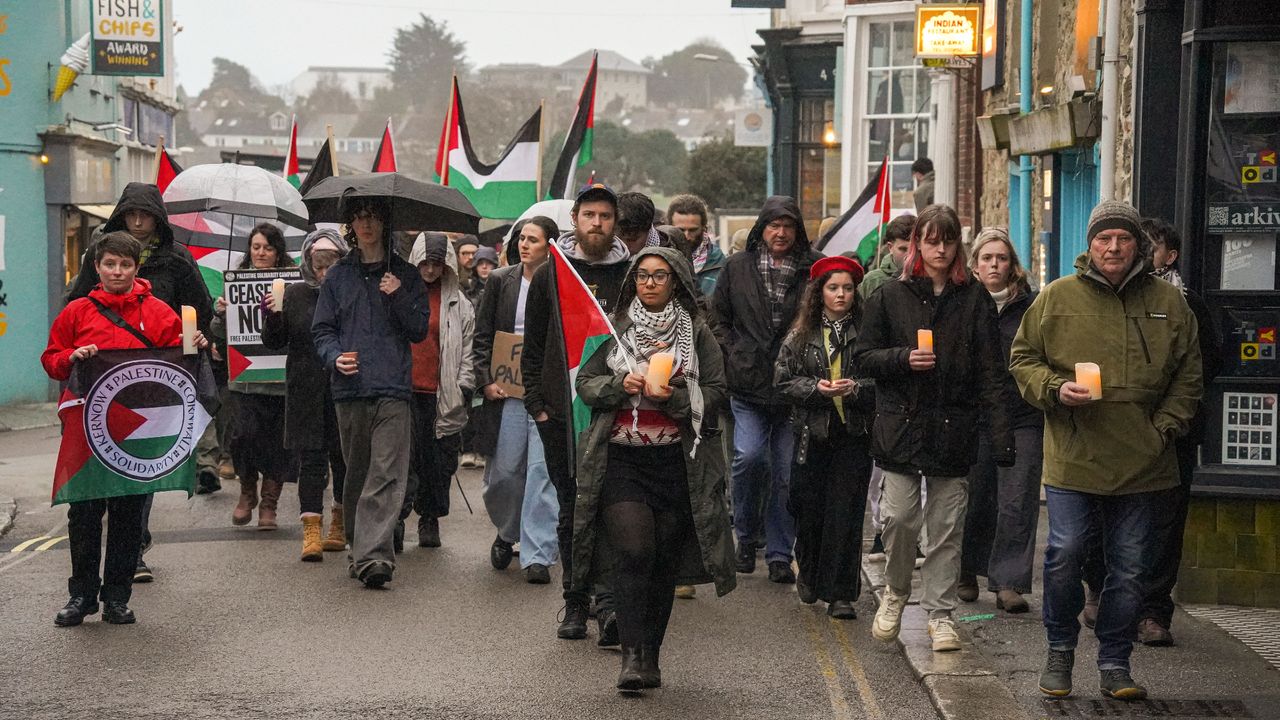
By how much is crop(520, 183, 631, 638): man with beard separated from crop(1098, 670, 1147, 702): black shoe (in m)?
2.23

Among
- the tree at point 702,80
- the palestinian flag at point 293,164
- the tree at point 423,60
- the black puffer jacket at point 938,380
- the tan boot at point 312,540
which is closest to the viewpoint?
the black puffer jacket at point 938,380

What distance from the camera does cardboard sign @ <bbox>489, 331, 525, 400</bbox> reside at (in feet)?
31.6

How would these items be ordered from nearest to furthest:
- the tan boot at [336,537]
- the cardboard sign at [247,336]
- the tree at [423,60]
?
the tan boot at [336,537], the cardboard sign at [247,336], the tree at [423,60]

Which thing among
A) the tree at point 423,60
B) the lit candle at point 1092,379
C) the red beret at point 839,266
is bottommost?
the lit candle at point 1092,379

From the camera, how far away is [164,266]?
9.43 metres

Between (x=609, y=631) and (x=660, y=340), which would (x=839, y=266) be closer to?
(x=660, y=340)

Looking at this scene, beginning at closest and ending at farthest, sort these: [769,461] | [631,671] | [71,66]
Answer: [631,671] → [769,461] → [71,66]

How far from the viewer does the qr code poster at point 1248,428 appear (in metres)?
8.83

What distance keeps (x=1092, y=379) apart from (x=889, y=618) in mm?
1794

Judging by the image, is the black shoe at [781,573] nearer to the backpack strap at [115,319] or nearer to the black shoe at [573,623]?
the black shoe at [573,623]

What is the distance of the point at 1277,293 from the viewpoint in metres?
8.79

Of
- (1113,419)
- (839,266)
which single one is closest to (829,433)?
(839,266)

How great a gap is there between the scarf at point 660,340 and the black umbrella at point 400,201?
7.58ft

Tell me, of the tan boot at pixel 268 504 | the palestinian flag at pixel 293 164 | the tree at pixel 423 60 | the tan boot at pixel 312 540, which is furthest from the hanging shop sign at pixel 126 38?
the tree at pixel 423 60
